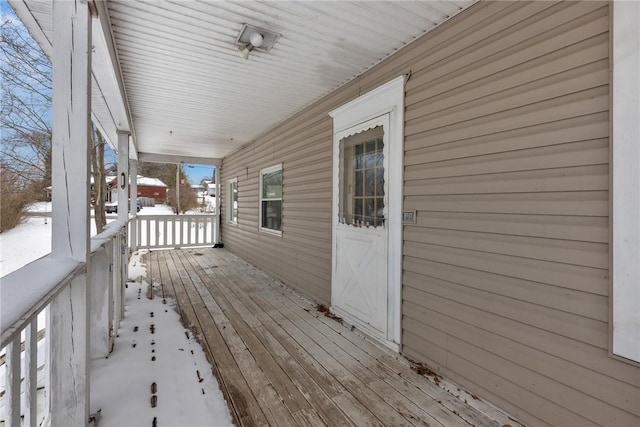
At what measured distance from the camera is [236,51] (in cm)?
276

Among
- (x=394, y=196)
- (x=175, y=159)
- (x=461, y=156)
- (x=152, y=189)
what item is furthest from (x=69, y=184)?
(x=152, y=189)

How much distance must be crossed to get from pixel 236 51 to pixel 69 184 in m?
1.89

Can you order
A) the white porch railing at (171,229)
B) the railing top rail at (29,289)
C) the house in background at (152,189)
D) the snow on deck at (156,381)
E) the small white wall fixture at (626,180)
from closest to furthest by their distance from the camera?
the railing top rail at (29,289) → the small white wall fixture at (626,180) → the snow on deck at (156,381) → the white porch railing at (171,229) → the house in background at (152,189)

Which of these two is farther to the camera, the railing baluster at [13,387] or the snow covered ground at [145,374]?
the snow covered ground at [145,374]

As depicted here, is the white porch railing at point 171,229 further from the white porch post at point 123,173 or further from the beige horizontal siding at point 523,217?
the beige horizontal siding at point 523,217

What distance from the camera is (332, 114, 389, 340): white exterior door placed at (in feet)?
9.36

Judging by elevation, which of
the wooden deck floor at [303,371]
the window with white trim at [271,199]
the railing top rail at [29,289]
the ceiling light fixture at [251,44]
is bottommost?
the wooden deck floor at [303,371]

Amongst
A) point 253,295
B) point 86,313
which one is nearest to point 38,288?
point 86,313

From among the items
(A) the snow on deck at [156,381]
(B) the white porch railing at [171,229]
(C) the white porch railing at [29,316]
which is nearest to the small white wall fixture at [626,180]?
(A) the snow on deck at [156,381]

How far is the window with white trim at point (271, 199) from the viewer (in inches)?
208

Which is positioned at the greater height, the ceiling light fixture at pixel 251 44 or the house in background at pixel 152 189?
the house in background at pixel 152 189

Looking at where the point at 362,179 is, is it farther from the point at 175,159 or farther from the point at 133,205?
the point at 175,159

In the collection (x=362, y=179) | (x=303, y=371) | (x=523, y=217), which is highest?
(x=362, y=179)

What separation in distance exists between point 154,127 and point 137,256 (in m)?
3.29
